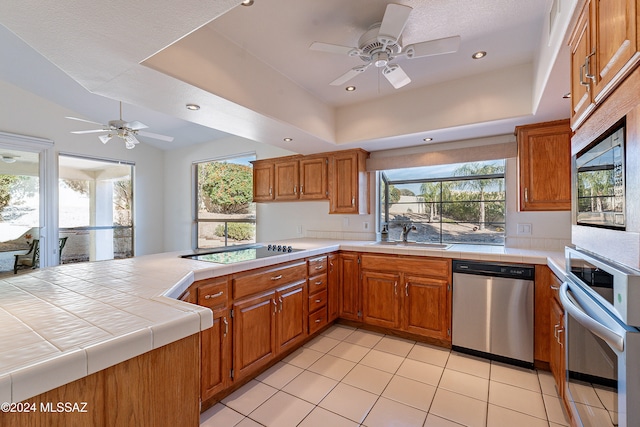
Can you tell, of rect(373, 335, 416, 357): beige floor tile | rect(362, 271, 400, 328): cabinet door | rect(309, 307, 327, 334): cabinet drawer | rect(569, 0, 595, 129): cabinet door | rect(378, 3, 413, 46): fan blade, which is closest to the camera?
rect(569, 0, 595, 129): cabinet door

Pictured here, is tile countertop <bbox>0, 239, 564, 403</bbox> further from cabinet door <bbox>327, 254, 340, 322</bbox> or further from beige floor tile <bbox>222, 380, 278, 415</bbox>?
cabinet door <bbox>327, 254, 340, 322</bbox>

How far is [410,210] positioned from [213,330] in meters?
2.63

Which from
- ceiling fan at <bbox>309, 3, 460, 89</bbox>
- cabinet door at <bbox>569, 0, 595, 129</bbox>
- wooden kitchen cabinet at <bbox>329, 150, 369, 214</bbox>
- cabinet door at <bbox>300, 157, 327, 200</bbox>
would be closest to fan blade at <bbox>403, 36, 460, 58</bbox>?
ceiling fan at <bbox>309, 3, 460, 89</bbox>

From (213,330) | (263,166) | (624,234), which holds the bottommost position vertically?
(213,330)

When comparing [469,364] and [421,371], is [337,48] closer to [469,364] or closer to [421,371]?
[421,371]

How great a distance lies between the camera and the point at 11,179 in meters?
3.77

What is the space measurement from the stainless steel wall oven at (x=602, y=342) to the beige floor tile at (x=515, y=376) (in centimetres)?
68

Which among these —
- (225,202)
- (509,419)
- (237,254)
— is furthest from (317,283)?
(225,202)

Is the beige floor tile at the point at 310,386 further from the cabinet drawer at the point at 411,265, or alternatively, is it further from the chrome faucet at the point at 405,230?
the chrome faucet at the point at 405,230

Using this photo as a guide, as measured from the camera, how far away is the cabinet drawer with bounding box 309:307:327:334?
2.76 meters

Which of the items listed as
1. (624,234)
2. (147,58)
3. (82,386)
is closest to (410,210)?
(624,234)

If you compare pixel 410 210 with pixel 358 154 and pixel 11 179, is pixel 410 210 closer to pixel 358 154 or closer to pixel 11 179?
pixel 358 154

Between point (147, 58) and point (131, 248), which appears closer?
point (147, 58)

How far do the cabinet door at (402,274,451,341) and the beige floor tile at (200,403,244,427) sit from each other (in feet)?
5.72
